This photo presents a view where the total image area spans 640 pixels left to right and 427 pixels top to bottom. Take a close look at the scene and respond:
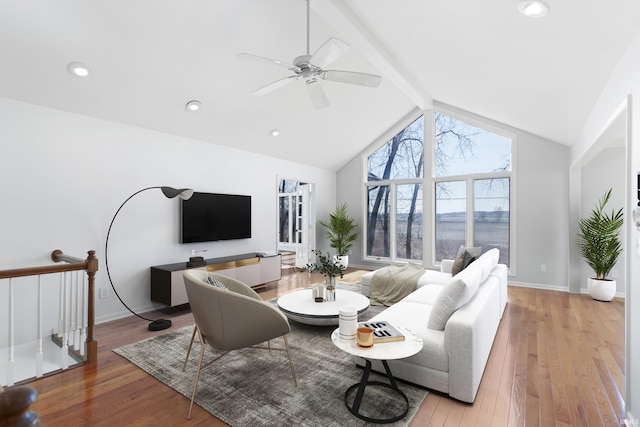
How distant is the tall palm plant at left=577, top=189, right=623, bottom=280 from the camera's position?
181 inches

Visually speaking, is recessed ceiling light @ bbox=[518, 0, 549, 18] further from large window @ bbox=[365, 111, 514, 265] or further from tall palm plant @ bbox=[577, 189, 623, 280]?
large window @ bbox=[365, 111, 514, 265]

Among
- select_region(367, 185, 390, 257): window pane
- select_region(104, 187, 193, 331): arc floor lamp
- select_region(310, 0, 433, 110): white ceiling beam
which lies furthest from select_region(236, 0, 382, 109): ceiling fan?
select_region(367, 185, 390, 257): window pane

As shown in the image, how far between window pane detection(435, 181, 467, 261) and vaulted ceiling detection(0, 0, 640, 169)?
1.75m

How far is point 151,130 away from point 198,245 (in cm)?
174

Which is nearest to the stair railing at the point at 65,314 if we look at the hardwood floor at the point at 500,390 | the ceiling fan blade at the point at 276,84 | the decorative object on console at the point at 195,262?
the hardwood floor at the point at 500,390

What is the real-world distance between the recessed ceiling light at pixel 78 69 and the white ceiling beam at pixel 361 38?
223 centimetres

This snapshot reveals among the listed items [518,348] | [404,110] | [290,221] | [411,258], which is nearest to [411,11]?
[518,348]

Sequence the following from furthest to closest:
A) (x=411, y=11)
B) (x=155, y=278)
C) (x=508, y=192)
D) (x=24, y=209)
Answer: (x=508, y=192) < (x=155, y=278) < (x=24, y=209) < (x=411, y=11)

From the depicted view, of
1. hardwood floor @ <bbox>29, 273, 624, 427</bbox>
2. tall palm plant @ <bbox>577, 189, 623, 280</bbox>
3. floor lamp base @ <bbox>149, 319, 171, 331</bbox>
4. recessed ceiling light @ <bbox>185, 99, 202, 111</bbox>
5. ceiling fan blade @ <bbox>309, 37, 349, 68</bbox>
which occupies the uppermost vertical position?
recessed ceiling light @ <bbox>185, 99, 202, 111</bbox>

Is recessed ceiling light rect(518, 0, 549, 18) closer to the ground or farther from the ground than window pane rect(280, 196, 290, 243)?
→ farther from the ground

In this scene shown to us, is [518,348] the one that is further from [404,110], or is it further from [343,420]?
[404,110]

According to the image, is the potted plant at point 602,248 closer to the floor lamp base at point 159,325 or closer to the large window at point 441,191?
the large window at point 441,191

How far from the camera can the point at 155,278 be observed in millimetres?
4098

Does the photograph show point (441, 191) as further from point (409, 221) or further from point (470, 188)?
point (409, 221)
